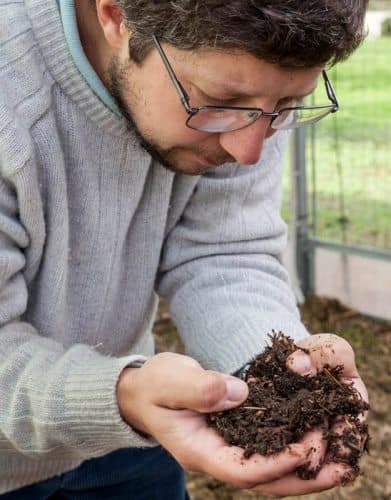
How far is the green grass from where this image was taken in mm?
4684

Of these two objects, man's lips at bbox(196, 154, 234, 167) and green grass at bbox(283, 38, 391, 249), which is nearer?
man's lips at bbox(196, 154, 234, 167)

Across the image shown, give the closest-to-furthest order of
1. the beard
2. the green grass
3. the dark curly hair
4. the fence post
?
the dark curly hair → the beard → the green grass → the fence post

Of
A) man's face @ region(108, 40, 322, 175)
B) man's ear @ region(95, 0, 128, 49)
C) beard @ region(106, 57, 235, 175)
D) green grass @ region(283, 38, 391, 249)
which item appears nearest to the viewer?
man's face @ region(108, 40, 322, 175)

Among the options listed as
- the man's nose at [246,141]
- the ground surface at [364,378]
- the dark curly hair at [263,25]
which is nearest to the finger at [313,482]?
the man's nose at [246,141]

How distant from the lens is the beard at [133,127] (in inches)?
70.0

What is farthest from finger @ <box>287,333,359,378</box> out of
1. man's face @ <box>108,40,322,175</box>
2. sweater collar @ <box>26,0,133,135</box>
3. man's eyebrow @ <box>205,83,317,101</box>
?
sweater collar @ <box>26,0,133,135</box>

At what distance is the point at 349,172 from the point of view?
4879 millimetres

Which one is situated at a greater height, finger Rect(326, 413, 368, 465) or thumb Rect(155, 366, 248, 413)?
thumb Rect(155, 366, 248, 413)

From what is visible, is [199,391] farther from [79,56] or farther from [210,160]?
[79,56]

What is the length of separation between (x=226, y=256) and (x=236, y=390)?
2.18 feet

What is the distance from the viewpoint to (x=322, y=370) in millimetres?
1744

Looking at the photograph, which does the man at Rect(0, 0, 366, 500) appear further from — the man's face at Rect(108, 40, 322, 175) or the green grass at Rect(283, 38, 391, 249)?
the green grass at Rect(283, 38, 391, 249)

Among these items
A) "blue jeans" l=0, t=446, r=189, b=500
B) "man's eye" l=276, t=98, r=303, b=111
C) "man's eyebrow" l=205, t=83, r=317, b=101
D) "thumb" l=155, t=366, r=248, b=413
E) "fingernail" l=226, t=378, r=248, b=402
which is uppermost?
"man's eyebrow" l=205, t=83, r=317, b=101

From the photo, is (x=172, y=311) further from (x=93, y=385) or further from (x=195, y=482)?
(x=195, y=482)
